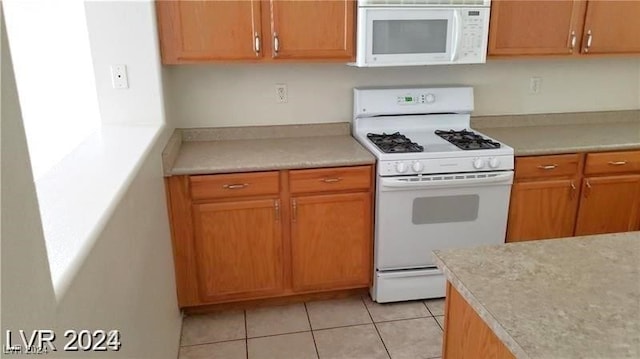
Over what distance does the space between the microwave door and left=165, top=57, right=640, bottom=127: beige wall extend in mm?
388

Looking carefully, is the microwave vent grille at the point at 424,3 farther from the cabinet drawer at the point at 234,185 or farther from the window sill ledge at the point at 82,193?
the window sill ledge at the point at 82,193

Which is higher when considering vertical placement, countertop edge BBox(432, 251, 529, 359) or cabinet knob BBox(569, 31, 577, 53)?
cabinet knob BBox(569, 31, 577, 53)

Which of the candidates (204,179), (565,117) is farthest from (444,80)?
(204,179)

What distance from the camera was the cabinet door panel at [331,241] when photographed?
99.7 inches

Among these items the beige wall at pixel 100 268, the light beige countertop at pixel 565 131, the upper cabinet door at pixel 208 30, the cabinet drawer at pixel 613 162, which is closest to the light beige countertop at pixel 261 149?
the beige wall at pixel 100 268

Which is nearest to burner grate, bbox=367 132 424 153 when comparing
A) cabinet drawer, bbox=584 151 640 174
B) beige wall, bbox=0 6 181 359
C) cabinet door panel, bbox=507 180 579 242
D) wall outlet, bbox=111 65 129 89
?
cabinet door panel, bbox=507 180 579 242

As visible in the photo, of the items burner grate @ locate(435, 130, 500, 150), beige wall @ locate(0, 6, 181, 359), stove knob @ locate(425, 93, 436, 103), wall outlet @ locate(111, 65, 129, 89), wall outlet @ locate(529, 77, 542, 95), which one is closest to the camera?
beige wall @ locate(0, 6, 181, 359)

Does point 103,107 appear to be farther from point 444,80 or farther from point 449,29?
point 444,80

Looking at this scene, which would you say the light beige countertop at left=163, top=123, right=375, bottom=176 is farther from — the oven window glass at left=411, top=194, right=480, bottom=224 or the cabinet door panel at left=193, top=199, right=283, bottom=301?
the oven window glass at left=411, top=194, right=480, bottom=224

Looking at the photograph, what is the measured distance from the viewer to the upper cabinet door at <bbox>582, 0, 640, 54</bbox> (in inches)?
109

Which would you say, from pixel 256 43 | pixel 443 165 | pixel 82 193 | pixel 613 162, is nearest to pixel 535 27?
pixel 613 162

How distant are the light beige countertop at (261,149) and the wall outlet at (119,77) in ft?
1.18

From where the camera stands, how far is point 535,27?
8.98ft

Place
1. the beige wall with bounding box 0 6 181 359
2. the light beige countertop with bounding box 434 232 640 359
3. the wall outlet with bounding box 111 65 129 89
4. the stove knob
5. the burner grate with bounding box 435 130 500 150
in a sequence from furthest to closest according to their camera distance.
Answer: the stove knob < the burner grate with bounding box 435 130 500 150 < the wall outlet with bounding box 111 65 129 89 < the light beige countertop with bounding box 434 232 640 359 < the beige wall with bounding box 0 6 181 359
